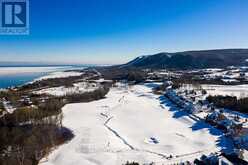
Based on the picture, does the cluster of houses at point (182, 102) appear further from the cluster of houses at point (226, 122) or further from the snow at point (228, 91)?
the snow at point (228, 91)

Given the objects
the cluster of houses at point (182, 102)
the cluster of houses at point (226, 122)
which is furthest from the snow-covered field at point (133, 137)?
the cluster of houses at point (182, 102)

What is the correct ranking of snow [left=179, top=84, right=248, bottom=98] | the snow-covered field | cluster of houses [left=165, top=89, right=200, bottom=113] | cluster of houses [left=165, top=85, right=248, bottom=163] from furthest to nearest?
snow [left=179, top=84, right=248, bottom=98] < cluster of houses [left=165, top=89, right=200, bottom=113] < cluster of houses [left=165, top=85, right=248, bottom=163] < the snow-covered field

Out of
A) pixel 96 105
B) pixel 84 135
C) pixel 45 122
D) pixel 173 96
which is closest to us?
pixel 84 135

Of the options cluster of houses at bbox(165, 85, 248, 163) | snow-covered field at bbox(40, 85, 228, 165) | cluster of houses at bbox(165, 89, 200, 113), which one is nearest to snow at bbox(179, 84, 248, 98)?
cluster of houses at bbox(165, 89, 200, 113)

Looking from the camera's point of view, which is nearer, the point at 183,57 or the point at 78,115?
the point at 78,115

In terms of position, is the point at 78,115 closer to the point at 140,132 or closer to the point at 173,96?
the point at 140,132

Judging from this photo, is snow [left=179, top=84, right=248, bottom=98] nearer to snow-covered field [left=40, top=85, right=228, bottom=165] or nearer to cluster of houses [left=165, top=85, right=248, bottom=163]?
cluster of houses [left=165, top=85, right=248, bottom=163]

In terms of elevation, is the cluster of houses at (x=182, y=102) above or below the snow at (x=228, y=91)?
below

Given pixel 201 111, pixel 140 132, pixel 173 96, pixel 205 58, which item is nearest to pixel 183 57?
pixel 205 58
